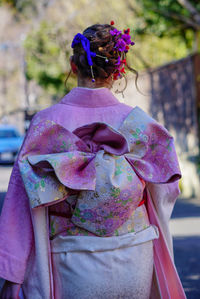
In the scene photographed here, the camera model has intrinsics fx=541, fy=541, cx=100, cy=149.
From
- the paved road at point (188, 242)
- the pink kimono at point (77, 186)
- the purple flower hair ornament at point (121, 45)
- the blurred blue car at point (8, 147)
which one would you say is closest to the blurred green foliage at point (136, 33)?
the blurred blue car at point (8, 147)

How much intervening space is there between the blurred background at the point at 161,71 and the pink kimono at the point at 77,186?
19.7 inches

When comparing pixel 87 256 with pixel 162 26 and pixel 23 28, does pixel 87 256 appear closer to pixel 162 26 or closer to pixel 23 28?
pixel 162 26

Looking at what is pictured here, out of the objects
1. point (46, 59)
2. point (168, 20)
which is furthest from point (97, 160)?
point (46, 59)

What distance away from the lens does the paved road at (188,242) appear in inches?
193

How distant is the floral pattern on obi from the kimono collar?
142mm

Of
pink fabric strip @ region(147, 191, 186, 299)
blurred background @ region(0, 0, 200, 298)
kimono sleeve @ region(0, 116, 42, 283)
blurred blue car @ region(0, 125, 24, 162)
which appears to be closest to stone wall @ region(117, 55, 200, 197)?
Answer: blurred background @ region(0, 0, 200, 298)

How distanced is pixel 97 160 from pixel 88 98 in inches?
12.5

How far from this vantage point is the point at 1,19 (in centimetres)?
4691

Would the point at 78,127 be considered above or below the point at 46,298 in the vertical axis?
above

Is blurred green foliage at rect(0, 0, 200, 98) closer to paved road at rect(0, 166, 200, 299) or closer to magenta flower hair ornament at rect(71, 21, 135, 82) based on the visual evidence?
paved road at rect(0, 166, 200, 299)

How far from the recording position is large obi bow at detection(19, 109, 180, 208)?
2016 mm

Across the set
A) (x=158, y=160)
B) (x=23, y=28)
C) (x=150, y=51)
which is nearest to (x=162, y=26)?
(x=150, y=51)

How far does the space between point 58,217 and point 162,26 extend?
15038 mm

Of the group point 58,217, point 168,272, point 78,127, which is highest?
point 78,127
